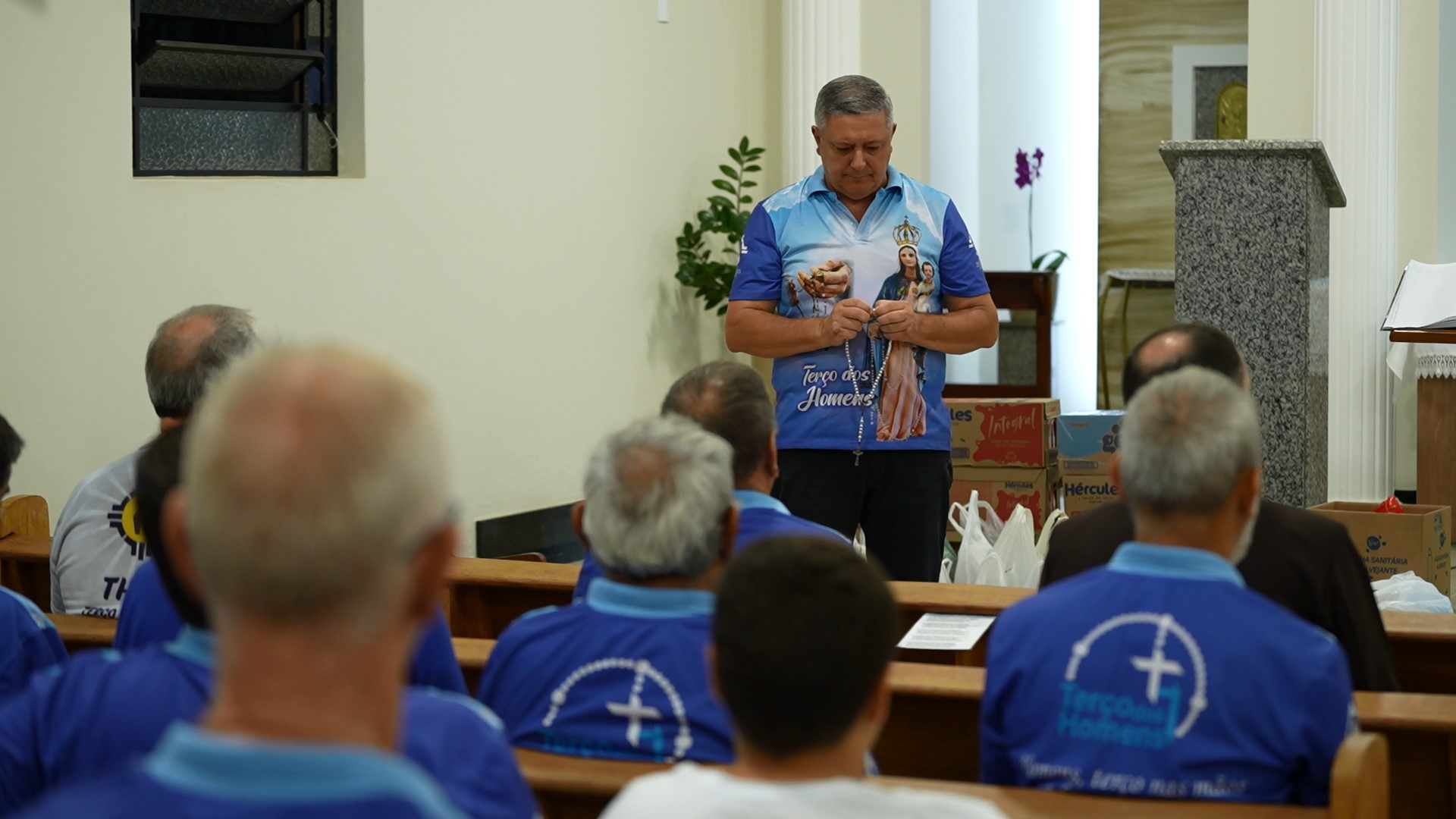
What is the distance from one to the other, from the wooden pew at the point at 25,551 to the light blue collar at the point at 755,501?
183 centimetres

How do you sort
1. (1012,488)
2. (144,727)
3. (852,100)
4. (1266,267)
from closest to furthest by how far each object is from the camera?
1. (144,727)
2. (852,100)
3. (1266,267)
4. (1012,488)

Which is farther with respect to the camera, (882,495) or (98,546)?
(882,495)

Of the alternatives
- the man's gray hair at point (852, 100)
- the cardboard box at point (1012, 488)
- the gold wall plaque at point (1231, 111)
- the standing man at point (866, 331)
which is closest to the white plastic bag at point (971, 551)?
the standing man at point (866, 331)

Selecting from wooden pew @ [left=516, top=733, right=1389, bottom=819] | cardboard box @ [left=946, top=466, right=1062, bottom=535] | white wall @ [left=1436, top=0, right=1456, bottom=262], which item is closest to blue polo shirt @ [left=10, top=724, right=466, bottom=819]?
wooden pew @ [left=516, top=733, right=1389, bottom=819]

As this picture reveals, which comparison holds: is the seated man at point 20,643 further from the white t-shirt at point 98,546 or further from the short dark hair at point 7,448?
the white t-shirt at point 98,546

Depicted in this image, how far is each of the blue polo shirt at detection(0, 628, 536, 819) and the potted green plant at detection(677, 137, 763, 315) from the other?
5811 millimetres

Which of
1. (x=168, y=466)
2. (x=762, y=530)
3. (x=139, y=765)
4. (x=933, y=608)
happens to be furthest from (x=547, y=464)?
(x=139, y=765)

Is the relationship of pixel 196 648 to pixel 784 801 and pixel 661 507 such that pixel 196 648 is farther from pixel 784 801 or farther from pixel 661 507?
pixel 784 801

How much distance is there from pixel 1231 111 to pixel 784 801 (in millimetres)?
10798

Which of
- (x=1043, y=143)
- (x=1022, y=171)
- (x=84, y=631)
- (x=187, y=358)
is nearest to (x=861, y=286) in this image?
(x=187, y=358)

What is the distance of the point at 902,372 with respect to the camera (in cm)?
397

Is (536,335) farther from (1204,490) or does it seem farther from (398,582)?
(398,582)

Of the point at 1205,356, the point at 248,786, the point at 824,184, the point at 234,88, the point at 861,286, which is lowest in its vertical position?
the point at 248,786

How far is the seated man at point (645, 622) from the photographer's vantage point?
2072 mm
